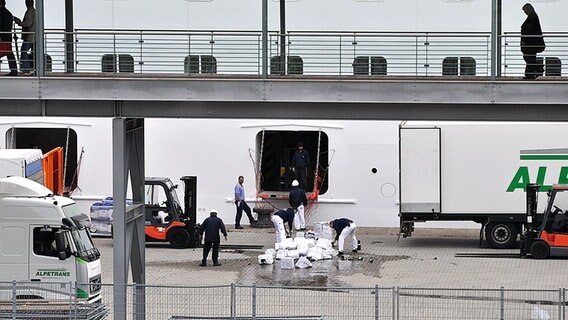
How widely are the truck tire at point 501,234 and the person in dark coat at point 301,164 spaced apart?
638cm

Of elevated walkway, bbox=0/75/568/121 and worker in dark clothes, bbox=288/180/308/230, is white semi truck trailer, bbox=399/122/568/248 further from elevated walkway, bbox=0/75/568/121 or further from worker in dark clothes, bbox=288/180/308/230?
elevated walkway, bbox=0/75/568/121

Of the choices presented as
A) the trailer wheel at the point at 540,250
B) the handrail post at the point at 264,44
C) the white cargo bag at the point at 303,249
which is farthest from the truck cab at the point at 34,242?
the trailer wheel at the point at 540,250

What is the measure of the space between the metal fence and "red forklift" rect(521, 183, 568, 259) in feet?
23.4

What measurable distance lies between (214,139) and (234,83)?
1698 cm

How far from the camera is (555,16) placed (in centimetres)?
3109

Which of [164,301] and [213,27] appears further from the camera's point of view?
[213,27]

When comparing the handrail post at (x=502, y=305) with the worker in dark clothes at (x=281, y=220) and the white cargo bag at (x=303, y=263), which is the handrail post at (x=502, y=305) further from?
the worker in dark clothes at (x=281, y=220)

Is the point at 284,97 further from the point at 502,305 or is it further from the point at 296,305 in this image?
the point at 502,305

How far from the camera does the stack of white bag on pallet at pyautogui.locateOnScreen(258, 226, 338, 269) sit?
31.1 m

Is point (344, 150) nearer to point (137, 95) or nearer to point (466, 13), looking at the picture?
point (466, 13)

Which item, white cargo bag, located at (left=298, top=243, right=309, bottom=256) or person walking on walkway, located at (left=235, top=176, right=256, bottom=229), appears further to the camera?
person walking on walkway, located at (left=235, top=176, right=256, bottom=229)

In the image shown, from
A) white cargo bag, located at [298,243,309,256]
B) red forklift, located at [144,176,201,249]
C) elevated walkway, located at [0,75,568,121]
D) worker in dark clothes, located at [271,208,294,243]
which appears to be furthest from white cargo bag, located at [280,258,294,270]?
elevated walkway, located at [0,75,568,121]

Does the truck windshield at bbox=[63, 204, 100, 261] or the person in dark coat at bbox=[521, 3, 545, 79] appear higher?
the person in dark coat at bbox=[521, 3, 545, 79]

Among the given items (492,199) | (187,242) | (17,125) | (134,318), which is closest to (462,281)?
(492,199)
